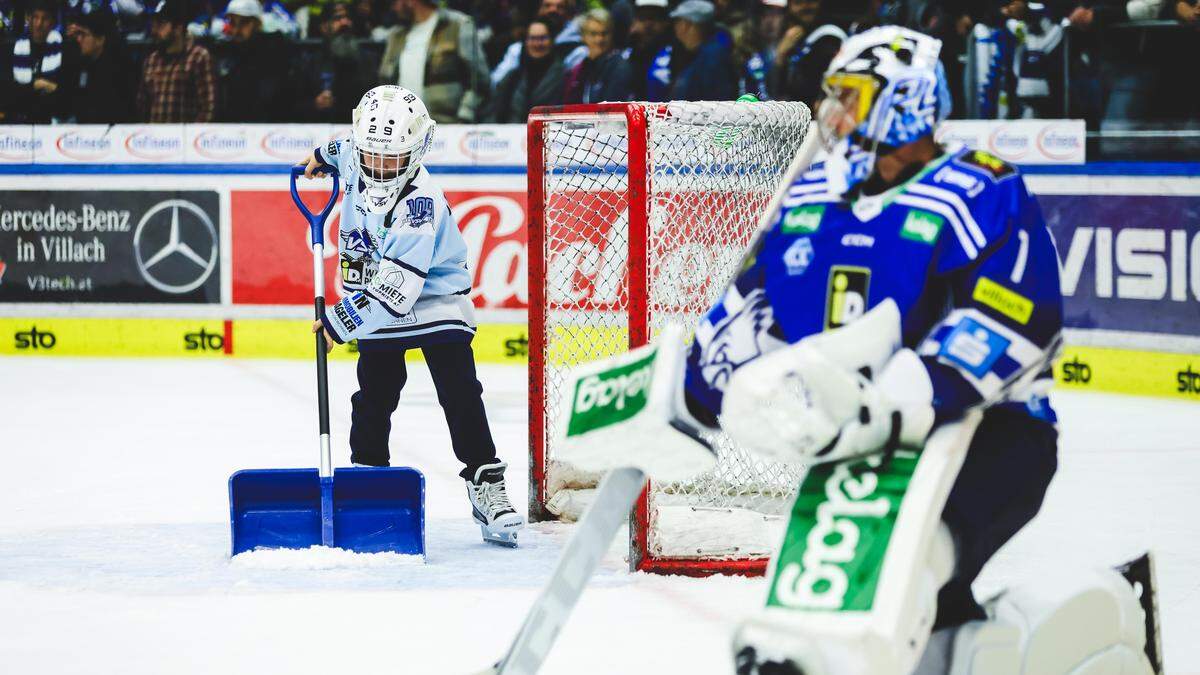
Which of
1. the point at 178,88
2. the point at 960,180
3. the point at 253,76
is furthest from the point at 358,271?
the point at 178,88

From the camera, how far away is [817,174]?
105 inches

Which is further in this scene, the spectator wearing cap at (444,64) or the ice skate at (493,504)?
the spectator wearing cap at (444,64)

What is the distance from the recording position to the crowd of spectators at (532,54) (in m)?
8.59

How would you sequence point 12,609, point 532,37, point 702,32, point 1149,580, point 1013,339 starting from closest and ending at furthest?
point 1013,339
point 1149,580
point 12,609
point 702,32
point 532,37

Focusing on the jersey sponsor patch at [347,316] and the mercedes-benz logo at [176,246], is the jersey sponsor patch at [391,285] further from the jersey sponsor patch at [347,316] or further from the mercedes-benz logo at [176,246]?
the mercedes-benz logo at [176,246]

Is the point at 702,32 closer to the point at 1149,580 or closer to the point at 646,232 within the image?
the point at 646,232

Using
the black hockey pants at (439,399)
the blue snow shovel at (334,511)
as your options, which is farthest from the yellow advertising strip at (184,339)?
the blue snow shovel at (334,511)

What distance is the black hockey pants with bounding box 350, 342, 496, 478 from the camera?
5.03 m

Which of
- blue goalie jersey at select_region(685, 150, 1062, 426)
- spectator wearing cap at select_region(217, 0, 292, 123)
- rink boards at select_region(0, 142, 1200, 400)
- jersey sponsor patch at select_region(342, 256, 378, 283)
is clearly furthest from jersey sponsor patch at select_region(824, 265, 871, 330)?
spectator wearing cap at select_region(217, 0, 292, 123)

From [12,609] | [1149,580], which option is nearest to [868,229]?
[1149,580]

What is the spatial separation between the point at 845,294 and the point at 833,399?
0.90 ft

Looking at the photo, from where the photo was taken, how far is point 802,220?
2.64 metres

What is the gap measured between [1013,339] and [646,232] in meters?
2.50

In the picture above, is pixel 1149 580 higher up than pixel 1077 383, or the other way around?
pixel 1149 580
